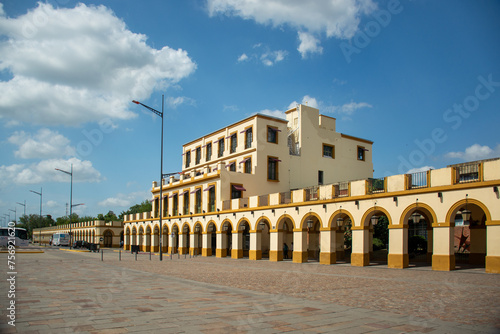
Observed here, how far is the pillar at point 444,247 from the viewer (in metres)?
20.2

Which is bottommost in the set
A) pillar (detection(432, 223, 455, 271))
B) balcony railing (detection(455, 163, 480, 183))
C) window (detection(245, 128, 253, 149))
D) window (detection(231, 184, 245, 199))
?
pillar (detection(432, 223, 455, 271))

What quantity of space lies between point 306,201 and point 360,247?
524 cm

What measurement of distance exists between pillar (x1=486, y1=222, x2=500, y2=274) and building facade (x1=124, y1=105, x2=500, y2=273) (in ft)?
0.13

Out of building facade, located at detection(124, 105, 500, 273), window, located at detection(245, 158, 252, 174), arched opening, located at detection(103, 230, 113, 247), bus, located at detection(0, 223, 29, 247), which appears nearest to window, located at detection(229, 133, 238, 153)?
building facade, located at detection(124, 105, 500, 273)

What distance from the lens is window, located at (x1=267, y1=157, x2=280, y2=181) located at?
40.4 metres

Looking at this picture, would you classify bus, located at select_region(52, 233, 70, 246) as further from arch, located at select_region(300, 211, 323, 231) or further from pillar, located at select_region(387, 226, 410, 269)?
pillar, located at select_region(387, 226, 410, 269)

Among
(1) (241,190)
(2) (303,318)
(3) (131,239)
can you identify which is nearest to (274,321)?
(2) (303,318)

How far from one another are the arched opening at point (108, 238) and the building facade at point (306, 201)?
2005 centimetres

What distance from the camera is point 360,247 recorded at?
24406 mm

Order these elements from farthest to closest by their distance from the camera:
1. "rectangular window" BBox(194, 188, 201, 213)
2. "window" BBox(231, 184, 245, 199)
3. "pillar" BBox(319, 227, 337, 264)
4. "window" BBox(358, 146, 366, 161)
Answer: "window" BBox(358, 146, 366, 161) → "rectangular window" BBox(194, 188, 201, 213) → "window" BBox(231, 184, 245, 199) → "pillar" BBox(319, 227, 337, 264)

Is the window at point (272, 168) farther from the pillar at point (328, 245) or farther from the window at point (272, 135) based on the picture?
the pillar at point (328, 245)

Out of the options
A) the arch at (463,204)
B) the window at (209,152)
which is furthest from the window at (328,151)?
the arch at (463,204)

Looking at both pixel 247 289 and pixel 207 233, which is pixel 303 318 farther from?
pixel 207 233

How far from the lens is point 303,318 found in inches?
321
